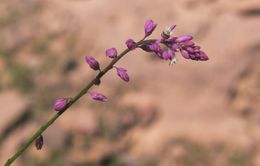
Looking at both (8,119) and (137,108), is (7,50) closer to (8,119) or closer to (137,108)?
(8,119)

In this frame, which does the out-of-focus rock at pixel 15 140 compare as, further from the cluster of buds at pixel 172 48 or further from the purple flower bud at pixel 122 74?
the cluster of buds at pixel 172 48

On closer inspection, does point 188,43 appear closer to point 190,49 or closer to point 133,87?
point 190,49

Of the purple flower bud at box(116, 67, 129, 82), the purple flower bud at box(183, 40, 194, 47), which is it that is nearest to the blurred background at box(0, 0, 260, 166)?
the purple flower bud at box(116, 67, 129, 82)

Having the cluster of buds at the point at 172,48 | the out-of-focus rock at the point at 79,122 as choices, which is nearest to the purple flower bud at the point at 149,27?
the cluster of buds at the point at 172,48

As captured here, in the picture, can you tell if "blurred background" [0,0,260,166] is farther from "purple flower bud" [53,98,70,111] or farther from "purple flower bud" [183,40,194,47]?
"purple flower bud" [183,40,194,47]

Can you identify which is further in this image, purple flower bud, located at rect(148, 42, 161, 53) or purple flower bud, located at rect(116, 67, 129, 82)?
purple flower bud, located at rect(116, 67, 129, 82)

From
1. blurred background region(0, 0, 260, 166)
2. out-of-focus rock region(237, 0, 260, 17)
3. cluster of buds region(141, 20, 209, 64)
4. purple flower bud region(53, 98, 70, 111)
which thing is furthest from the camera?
out-of-focus rock region(237, 0, 260, 17)

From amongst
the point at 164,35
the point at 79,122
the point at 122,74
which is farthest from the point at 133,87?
the point at 164,35

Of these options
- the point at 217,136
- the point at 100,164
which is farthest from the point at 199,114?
the point at 100,164

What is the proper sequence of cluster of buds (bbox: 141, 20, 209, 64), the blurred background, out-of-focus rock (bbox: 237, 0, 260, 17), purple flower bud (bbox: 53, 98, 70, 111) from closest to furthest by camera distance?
cluster of buds (bbox: 141, 20, 209, 64) < purple flower bud (bbox: 53, 98, 70, 111) < the blurred background < out-of-focus rock (bbox: 237, 0, 260, 17)
